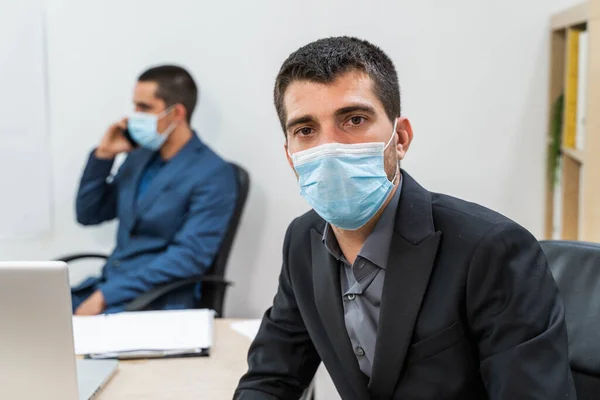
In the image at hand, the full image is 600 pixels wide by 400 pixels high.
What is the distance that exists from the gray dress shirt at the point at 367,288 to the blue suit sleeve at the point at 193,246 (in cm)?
126

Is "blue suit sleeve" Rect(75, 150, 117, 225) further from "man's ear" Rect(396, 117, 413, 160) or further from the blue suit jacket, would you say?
"man's ear" Rect(396, 117, 413, 160)

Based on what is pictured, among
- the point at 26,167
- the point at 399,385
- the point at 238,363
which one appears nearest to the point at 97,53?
the point at 26,167

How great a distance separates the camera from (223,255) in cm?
247

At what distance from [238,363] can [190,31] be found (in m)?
1.68

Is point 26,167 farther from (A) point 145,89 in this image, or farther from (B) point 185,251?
(B) point 185,251

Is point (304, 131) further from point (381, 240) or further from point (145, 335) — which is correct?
point (145, 335)

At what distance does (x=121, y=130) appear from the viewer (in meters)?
2.70

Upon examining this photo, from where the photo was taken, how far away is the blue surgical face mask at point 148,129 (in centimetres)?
262

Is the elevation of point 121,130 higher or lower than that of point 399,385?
higher

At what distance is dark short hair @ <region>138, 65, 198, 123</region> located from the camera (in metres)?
2.64

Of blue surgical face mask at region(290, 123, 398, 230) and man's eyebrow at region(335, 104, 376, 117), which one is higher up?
man's eyebrow at region(335, 104, 376, 117)

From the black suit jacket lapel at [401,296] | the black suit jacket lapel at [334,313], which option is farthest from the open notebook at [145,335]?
the black suit jacket lapel at [401,296]

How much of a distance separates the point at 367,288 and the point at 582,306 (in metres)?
0.37

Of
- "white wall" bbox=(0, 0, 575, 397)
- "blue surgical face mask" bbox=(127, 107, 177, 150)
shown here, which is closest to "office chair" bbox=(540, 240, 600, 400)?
"white wall" bbox=(0, 0, 575, 397)
